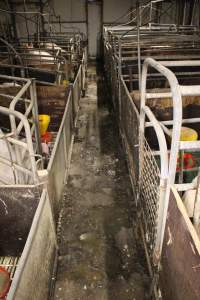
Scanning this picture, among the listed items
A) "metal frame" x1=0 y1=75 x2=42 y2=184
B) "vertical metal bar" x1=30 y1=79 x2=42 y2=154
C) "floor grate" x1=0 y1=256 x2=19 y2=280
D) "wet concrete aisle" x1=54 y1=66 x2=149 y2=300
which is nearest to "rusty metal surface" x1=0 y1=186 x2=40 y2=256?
"floor grate" x1=0 y1=256 x2=19 y2=280

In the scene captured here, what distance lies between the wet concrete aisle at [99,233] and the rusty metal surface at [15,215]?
517mm

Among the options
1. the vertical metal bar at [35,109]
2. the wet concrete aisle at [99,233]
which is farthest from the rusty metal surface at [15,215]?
the vertical metal bar at [35,109]

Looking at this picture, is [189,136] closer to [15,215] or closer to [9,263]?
[15,215]

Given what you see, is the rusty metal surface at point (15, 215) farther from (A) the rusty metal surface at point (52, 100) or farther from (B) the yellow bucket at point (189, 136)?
(A) the rusty metal surface at point (52, 100)

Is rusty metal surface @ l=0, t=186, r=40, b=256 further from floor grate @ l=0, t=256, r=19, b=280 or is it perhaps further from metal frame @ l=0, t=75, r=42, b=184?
metal frame @ l=0, t=75, r=42, b=184

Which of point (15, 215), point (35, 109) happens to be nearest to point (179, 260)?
point (15, 215)

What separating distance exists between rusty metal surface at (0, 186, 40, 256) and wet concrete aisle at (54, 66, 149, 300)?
517 mm

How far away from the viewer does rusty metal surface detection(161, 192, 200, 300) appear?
1133 mm

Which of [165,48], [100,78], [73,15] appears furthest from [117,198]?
[73,15]

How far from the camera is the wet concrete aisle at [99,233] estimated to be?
2.15 metres

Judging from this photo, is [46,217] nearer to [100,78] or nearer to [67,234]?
[67,234]

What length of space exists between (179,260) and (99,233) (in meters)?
1.44

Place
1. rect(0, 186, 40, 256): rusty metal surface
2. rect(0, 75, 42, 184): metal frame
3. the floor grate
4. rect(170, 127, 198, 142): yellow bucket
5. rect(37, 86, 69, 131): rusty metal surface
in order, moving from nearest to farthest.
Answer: rect(0, 75, 42, 184): metal frame → rect(0, 186, 40, 256): rusty metal surface → the floor grate → rect(170, 127, 198, 142): yellow bucket → rect(37, 86, 69, 131): rusty metal surface

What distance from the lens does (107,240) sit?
2578mm
